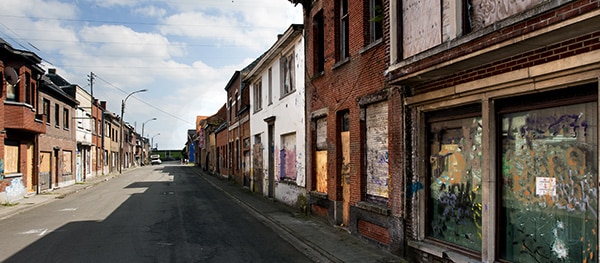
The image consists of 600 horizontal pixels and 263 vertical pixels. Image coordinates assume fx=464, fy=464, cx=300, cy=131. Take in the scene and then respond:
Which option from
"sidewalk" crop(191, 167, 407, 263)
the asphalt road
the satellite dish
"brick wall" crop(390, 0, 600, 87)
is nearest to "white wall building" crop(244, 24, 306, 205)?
"sidewalk" crop(191, 167, 407, 263)

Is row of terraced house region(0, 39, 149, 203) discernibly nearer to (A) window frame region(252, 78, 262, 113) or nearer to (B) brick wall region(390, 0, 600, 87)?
(A) window frame region(252, 78, 262, 113)

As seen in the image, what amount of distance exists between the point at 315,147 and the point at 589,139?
894cm

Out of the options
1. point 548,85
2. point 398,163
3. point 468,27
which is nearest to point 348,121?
point 398,163

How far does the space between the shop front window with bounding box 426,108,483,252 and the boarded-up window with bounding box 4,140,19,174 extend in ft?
59.9

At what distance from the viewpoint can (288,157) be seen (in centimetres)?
1659

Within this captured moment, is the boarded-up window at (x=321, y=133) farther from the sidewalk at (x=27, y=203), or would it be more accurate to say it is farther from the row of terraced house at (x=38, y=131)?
the row of terraced house at (x=38, y=131)

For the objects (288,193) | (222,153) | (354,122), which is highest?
(354,122)

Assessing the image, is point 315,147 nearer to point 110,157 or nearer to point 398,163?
point 398,163

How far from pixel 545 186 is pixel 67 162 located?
30.5m

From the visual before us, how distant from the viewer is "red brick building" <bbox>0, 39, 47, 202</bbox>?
1844 cm

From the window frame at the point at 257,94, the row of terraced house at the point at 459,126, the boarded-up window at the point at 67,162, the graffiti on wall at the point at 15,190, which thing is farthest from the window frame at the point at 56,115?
the row of terraced house at the point at 459,126

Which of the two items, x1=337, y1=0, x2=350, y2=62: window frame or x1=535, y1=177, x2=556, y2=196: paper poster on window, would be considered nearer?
x1=535, y1=177, x2=556, y2=196: paper poster on window

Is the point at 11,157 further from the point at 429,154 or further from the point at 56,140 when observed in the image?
the point at 429,154

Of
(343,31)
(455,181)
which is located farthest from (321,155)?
(455,181)
